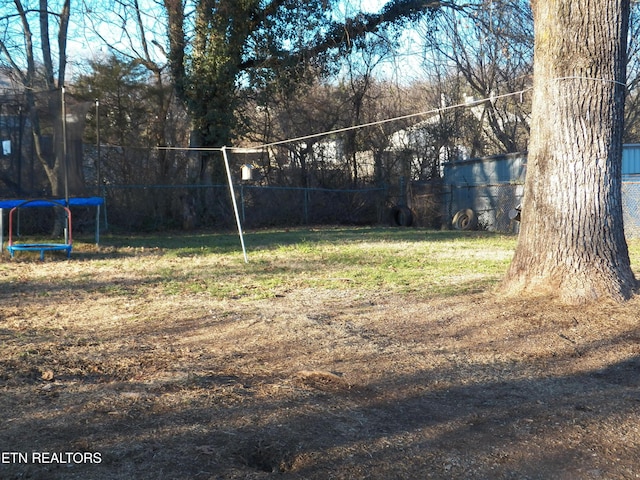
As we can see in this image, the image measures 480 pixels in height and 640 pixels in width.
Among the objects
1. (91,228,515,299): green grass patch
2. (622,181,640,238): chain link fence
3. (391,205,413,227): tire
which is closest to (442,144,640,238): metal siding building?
(622,181,640,238): chain link fence

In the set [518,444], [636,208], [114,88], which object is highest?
[114,88]

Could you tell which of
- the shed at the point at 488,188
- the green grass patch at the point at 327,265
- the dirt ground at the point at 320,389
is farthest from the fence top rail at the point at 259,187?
the dirt ground at the point at 320,389

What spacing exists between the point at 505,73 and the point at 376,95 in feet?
17.2

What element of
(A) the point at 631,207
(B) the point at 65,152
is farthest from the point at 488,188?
(B) the point at 65,152

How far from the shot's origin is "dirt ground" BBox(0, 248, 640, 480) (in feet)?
9.91

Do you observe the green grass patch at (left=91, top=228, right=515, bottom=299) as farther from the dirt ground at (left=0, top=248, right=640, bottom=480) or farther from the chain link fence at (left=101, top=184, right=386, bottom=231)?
the chain link fence at (left=101, top=184, right=386, bottom=231)

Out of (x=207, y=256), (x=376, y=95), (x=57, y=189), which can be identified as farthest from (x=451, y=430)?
(x=376, y=95)

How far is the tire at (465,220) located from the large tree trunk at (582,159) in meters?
13.8

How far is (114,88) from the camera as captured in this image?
2127cm

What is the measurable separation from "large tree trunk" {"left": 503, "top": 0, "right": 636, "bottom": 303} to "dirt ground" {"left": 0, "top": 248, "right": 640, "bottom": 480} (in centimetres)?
35

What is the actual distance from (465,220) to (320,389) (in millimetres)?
16937

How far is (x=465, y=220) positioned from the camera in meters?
20.3

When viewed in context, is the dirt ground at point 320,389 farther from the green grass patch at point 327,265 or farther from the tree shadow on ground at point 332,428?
the green grass patch at point 327,265

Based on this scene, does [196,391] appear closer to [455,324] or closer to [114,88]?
[455,324]
